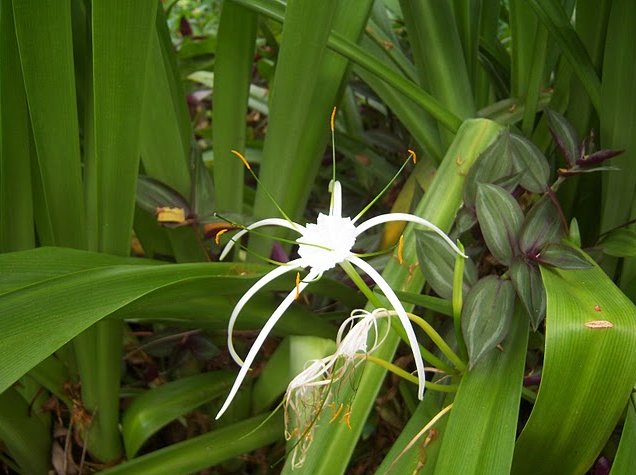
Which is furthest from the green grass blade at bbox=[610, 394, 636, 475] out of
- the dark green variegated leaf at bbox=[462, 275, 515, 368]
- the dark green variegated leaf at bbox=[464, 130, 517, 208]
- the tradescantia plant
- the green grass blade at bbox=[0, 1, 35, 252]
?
the green grass blade at bbox=[0, 1, 35, 252]

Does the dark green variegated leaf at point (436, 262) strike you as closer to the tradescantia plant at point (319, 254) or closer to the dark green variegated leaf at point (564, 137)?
the tradescantia plant at point (319, 254)

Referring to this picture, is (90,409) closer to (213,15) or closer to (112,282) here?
(112,282)

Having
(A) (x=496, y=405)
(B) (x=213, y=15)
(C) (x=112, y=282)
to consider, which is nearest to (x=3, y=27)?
(C) (x=112, y=282)

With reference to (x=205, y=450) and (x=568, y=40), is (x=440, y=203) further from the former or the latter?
(x=205, y=450)

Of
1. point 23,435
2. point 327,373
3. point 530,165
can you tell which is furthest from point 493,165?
point 23,435

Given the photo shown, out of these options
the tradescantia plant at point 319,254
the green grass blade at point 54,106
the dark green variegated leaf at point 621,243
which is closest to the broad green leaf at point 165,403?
the tradescantia plant at point 319,254

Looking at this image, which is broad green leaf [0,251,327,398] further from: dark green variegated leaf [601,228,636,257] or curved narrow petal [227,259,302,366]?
dark green variegated leaf [601,228,636,257]
